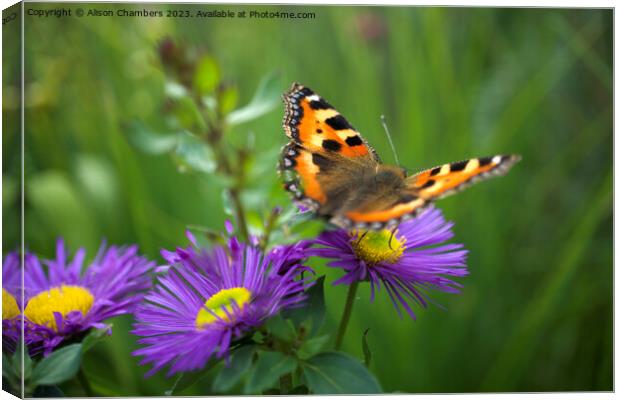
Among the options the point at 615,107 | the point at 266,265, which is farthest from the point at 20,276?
the point at 615,107

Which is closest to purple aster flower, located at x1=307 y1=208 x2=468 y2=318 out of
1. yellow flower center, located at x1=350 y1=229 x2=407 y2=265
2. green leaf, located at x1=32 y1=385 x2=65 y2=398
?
yellow flower center, located at x1=350 y1=229 x2=407 y2=265

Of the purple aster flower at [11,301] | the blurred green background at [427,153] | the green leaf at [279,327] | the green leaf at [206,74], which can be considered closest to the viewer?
the green leaf at [206,74]

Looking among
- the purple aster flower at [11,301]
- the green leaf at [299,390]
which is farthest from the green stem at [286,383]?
the purple aster flower at [11,301]

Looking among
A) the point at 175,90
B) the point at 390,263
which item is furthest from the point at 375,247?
the point at 175,90

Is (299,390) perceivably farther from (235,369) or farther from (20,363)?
(20,363)

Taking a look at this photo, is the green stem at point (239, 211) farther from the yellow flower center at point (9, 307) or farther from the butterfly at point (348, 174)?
the yellow flower center at point (9, 307)

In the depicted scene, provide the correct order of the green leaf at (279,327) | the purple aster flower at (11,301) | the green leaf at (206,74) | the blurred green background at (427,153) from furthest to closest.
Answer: the blurred green background at (427,153)
the purple aster flower at (11,301)
the green leaf at (279,327)
the green leaf at (206,74)
